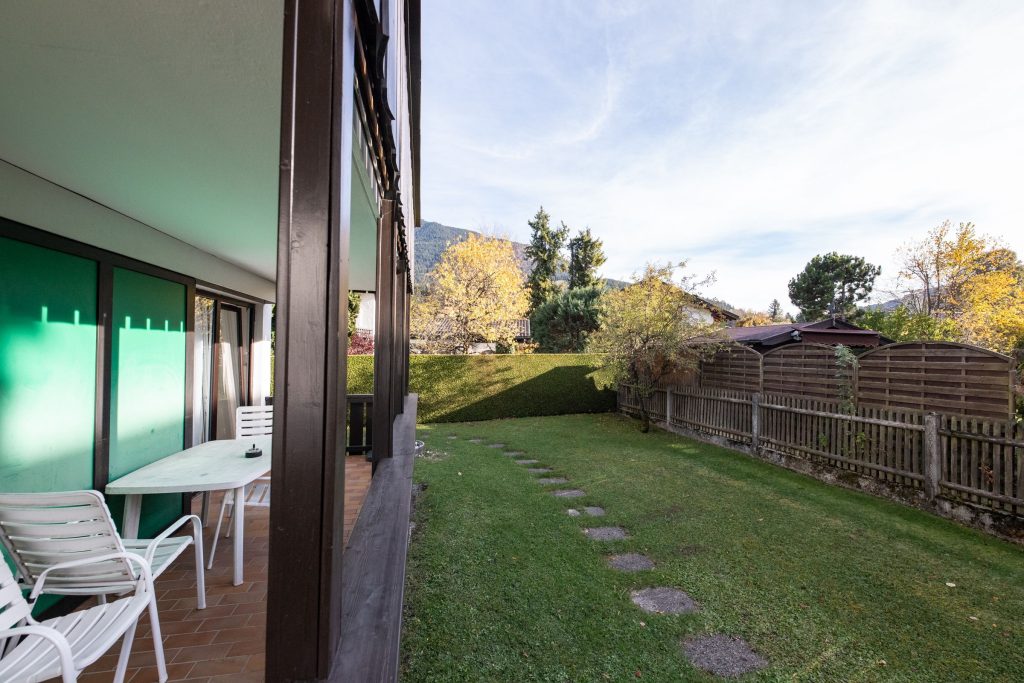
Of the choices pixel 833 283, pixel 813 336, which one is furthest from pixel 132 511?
pixel 833 283

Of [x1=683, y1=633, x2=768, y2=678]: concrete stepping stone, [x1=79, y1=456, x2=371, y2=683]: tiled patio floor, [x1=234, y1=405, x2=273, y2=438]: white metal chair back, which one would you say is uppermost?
[x1=234, y1=405, x2=273, y2=438]: white metal chair back

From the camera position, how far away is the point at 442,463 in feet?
21.4

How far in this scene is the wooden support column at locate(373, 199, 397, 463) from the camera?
2941 mm

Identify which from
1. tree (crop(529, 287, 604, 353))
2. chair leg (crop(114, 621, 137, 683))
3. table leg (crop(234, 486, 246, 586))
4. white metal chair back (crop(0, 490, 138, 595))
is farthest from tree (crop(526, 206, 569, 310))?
chair leg (crop(114, 621, 137, 683))

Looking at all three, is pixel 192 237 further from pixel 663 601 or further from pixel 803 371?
pixel 803 371

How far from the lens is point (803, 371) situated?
6527 mm

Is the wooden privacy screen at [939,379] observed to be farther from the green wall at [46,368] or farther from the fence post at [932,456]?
the green wall at [46,368]

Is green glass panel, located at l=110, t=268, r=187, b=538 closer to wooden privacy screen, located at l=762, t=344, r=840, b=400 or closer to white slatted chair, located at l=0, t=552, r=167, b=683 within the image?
white slatted chair, located at l=0, t=552, r=167, b=683

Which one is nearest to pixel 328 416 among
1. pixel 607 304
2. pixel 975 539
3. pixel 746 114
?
pixel 975 539

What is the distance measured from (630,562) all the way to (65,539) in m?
3.26

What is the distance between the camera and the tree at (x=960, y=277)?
1183 cm

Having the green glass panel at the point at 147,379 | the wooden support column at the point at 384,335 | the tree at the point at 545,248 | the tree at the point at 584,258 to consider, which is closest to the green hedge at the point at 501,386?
the green glass panel at the point at 147,379

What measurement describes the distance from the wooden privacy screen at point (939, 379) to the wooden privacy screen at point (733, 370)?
1796 millimetres

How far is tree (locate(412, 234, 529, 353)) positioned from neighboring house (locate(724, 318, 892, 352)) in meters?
6.97
